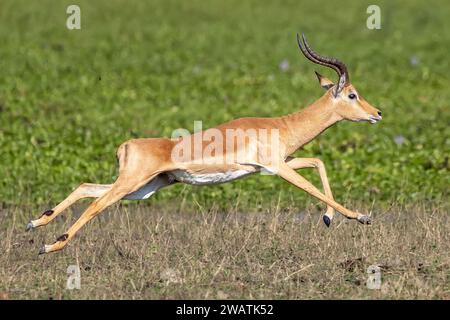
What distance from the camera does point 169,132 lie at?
1461 centimetres

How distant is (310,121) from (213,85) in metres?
8.20

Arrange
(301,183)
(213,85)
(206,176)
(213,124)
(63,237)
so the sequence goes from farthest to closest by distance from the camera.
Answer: (213,85)
(213,124)
(206,176)
(301,183)
(63,237)

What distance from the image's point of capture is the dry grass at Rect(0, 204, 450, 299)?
749 cm

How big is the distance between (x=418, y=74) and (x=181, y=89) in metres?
4.10

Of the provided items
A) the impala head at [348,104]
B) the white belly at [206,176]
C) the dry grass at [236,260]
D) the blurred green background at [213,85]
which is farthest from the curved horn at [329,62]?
the blurred green background at [213,85]

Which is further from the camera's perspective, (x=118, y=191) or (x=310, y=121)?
(x=310, y=121)

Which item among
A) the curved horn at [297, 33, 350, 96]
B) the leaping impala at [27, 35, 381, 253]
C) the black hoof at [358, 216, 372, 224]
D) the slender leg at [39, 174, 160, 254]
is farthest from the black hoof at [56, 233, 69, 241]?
the curved horn at [297, 33, 350, 96]

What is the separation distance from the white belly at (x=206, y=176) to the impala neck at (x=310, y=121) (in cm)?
55

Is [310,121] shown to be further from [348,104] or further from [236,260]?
[236,260]

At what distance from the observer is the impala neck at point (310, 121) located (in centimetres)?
920

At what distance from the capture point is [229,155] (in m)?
8.82

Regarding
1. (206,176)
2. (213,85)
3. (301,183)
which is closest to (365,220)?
(301,183)
